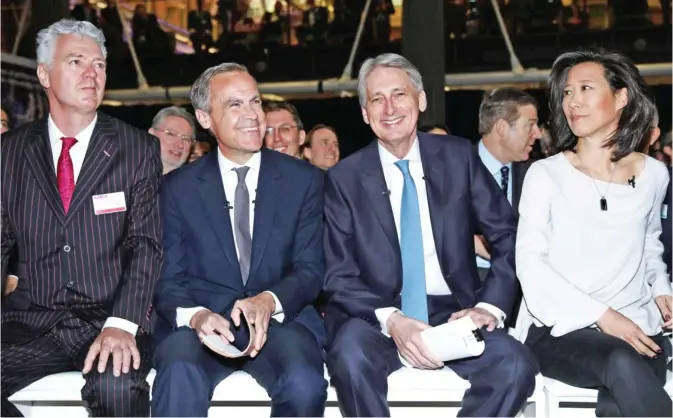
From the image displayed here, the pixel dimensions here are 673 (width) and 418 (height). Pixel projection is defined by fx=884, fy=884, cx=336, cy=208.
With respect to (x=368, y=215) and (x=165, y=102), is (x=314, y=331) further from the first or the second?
(x=165, y=102)

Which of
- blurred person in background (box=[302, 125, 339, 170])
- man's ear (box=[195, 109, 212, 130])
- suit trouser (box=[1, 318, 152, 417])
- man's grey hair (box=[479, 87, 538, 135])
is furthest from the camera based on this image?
blurred person in background (box=[302, 125, 339, 170])

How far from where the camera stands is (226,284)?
10.3 ft

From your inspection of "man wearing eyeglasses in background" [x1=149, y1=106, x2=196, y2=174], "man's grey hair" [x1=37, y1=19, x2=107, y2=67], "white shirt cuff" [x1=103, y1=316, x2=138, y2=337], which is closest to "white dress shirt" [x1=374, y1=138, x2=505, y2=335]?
"white shirt cuff" [x1=103, y1=316, x2=138, y2=337]

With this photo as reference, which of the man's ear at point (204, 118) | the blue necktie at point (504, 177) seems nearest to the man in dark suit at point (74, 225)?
the man's ear at point (204, 118)

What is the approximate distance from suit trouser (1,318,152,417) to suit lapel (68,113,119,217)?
421mm

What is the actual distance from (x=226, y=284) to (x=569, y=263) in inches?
47.3

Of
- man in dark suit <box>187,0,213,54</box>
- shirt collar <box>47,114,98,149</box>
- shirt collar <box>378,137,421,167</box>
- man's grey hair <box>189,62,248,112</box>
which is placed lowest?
shirt collar <box>378,137,421,167</box>

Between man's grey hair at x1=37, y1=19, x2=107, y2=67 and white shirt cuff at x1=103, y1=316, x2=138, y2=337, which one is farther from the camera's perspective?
man's grey hair at x1=37, y1=19, x2=107, y2=67

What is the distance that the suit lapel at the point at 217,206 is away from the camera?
3137 millimetres

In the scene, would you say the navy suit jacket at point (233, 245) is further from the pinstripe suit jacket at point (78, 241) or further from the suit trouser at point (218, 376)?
the suit trouser at point (218, 376)

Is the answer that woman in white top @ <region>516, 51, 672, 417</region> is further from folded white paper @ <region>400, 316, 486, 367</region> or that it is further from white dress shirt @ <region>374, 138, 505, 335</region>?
folded white paper @ <region>400, 316, 486, 367</region>

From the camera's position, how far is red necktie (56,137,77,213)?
309cm

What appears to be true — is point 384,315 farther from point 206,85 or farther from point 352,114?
point 352,114

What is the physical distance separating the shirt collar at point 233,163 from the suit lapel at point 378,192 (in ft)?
1.30
